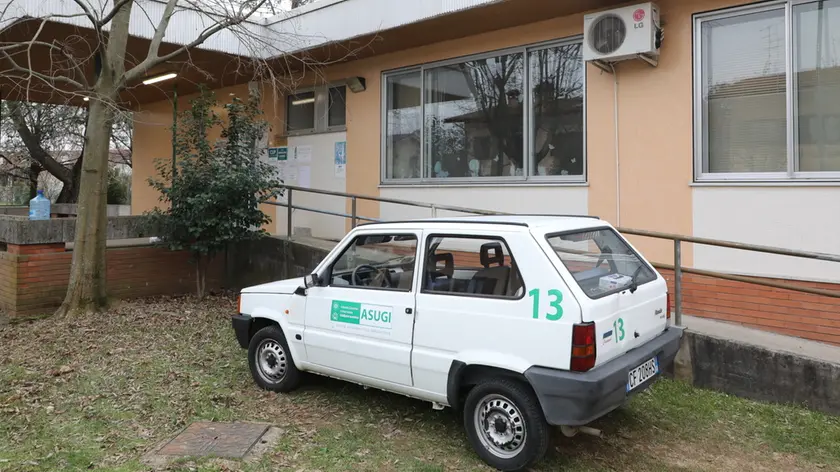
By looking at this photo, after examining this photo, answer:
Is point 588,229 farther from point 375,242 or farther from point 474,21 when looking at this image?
point 474,21

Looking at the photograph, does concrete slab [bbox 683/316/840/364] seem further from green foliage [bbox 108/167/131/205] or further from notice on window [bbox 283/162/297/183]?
green foliage [bbox 108/167/131/205]

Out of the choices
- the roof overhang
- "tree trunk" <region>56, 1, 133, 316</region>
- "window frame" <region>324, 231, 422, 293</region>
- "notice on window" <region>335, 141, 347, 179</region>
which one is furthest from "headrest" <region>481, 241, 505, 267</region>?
"notice on window" <region>335, 141, 347, 179</region>

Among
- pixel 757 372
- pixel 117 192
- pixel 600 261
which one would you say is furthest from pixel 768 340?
pixel 117 192

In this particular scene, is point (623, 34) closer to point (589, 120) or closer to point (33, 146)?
point (589, 120)

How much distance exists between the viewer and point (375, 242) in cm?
476

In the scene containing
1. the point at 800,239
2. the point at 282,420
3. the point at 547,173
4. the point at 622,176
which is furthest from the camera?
the point at 547,173

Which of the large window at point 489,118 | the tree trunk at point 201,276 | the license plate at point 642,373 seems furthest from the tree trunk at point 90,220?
the license plate at point 642,373

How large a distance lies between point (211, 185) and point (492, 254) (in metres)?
5.54

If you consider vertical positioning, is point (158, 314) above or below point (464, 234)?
below

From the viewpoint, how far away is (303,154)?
10.8 m

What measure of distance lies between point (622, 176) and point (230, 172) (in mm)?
5346

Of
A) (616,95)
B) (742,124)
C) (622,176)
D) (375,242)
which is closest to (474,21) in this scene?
(616,95)

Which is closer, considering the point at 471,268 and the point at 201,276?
the point at 471,268

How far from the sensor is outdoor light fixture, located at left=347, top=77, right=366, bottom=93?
9.86m
